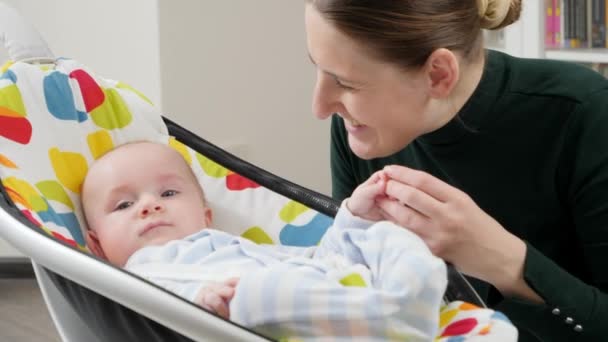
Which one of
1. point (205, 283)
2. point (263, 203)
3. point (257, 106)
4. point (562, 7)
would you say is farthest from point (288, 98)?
point (205, 283)

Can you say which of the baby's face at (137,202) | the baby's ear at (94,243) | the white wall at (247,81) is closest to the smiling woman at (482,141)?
the baby's face at (137,202)

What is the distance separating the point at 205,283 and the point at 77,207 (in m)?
0.39

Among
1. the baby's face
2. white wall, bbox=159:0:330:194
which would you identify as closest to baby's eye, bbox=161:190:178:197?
the baby's face

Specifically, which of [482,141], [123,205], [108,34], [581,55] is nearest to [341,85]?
[482,141]

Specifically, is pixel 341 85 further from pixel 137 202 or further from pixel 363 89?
pixel 137 202

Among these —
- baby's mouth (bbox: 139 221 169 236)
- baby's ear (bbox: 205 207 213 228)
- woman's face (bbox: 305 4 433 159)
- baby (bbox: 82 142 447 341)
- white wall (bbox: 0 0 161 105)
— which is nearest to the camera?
baby (bbox: 82 142 447 341)

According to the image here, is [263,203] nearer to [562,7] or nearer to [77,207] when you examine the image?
[77,207]

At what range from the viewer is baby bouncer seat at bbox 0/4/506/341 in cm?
110

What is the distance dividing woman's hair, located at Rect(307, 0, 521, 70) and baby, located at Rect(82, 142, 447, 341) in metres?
0.17

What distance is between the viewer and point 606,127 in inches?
51.2

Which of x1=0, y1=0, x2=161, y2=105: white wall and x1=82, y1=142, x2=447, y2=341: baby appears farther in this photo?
x1=0, y1=0, x2=161, y2=105: white wall

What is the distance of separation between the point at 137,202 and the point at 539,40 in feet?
4.58

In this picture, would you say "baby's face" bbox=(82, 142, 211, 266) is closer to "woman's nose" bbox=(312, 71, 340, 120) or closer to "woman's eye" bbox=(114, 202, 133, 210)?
"woman's eye" bbox=(114, 202, 133, 210)

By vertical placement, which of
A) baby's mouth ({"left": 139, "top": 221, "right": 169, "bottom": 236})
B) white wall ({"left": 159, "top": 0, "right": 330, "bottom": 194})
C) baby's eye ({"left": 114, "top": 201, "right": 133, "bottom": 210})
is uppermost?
baby's eye ({"left": 114, "top": 201, "right": 133, "bottom": 210})
